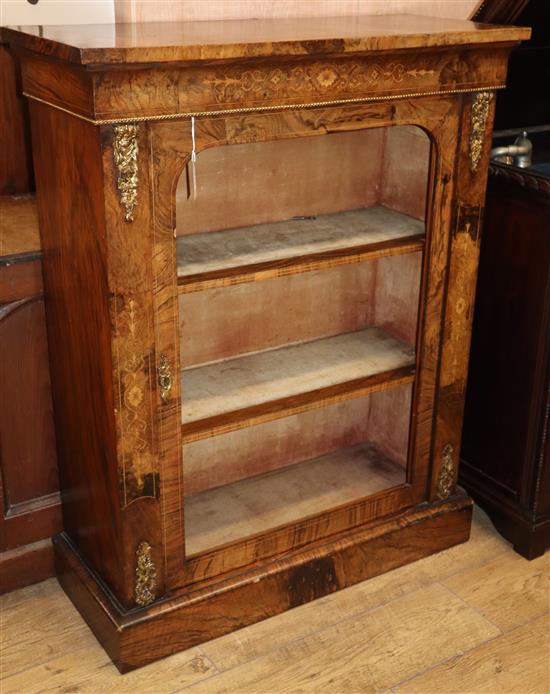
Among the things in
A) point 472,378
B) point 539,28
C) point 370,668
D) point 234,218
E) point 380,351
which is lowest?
point 370,668

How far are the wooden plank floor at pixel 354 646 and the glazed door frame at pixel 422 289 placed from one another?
0.59 ft

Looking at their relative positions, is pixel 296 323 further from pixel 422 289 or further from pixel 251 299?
pixel 422 289

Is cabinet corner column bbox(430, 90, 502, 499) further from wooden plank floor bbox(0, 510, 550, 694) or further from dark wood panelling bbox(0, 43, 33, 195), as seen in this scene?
dark wood panelling bbox(0, 43, 33, 195)

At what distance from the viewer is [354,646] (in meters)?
2.06

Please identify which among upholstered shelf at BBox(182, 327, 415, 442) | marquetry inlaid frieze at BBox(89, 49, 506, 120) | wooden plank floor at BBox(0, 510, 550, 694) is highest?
marquetry inlaid frieze at BBox(89, 49, 506, 120)

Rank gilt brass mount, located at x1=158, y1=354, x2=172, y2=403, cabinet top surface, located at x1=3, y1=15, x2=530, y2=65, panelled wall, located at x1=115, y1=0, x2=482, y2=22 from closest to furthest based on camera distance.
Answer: cabinet top surface, located at x1=3, y1=15, x2=530, y2=65, gilt brass mount, located at x1=158, y1=354, x2=172, y2=403, panelled wall, located at x1=115, y1=0, x2=482, y2=22

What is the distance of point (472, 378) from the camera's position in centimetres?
246

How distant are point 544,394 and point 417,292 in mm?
407

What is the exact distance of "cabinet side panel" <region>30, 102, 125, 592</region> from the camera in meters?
1.67

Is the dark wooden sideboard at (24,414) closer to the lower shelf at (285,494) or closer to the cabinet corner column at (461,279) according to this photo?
the lower shelf at (285,494)

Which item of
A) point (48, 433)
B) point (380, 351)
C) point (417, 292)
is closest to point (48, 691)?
Answer: point (48, 433)

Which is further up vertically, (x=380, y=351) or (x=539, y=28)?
(x=539, y=28)

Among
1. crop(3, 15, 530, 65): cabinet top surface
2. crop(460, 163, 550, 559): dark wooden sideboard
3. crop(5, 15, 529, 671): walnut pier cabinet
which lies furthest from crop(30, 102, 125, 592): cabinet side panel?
crop(460, 163, 550, 559): dark wooden sideboard

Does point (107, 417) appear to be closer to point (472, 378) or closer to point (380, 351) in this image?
point (380, 351)
